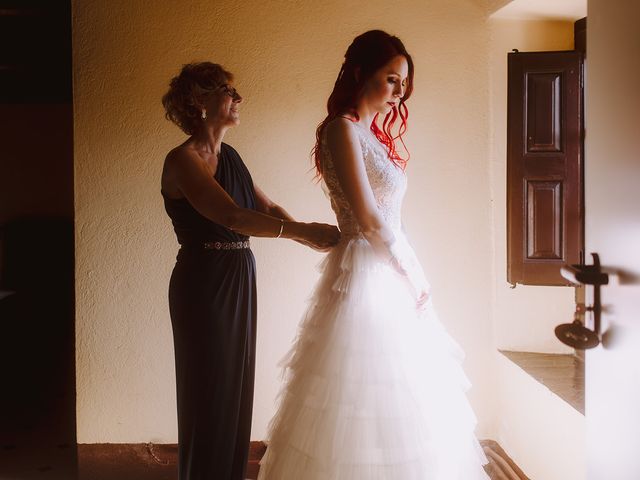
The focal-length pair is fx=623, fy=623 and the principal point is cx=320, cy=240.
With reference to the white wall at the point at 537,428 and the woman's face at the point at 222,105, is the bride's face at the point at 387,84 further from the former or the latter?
the white wall at the point at 537,428

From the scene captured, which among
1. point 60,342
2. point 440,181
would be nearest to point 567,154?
point 440,181

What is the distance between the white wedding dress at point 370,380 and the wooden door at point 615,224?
45 centimetres

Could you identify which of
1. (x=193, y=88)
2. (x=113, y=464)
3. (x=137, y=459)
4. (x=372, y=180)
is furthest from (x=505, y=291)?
(x=113, y=464)

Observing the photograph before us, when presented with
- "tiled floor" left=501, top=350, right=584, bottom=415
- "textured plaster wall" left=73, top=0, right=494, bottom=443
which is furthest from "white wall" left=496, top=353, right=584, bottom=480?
"textured plaster wall" left=73, top=0, right=494, bottom=443

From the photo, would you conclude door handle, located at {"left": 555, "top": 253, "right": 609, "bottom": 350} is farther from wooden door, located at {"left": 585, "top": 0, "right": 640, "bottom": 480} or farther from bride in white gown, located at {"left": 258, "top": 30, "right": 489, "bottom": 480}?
bride in white gown, located at {"left": 258, "top": 30, "right": 489, "bottom": 480}

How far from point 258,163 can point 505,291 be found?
1.35 meters

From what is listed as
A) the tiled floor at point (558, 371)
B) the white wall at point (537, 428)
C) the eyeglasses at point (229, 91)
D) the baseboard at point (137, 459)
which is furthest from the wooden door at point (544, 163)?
the eyeglasses at point (229, 91)

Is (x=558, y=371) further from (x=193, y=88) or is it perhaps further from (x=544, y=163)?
(x=193, y=88)

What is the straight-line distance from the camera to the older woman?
2.17m

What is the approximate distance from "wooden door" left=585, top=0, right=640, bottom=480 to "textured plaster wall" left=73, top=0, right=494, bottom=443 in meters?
1.37

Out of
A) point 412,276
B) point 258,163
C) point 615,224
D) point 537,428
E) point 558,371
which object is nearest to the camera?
point 615,224

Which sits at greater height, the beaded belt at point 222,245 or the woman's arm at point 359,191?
the woman's arm at point 359,191

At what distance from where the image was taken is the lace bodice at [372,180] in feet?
6.64

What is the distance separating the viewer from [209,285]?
2.18 meters
